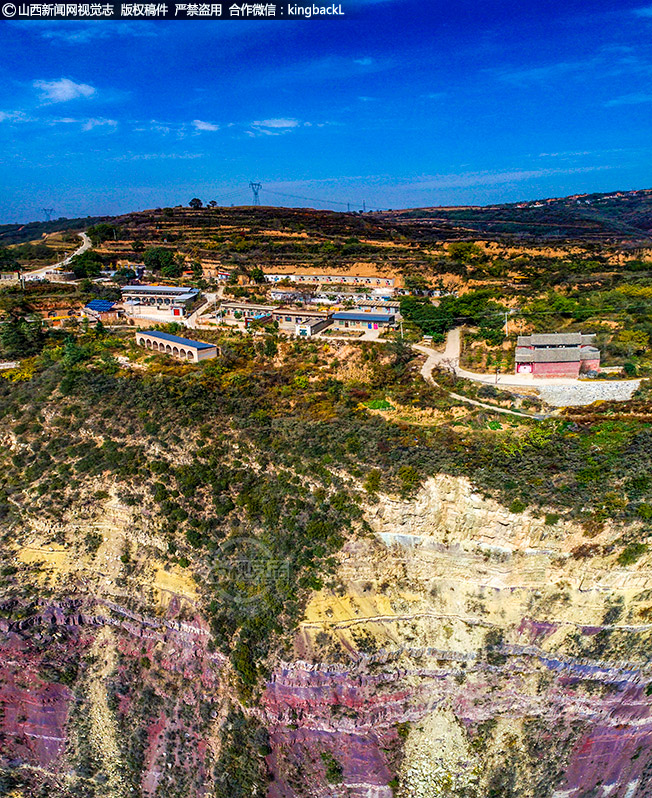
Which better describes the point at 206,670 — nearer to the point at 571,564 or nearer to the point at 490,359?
the point at 571,564

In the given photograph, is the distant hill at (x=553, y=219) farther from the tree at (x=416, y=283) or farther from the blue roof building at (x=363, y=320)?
the blue roof building at (x=363, y=320)

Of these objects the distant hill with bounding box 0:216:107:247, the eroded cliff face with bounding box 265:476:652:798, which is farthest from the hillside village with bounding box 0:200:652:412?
the distant hill with bounding box 0:216:107:247

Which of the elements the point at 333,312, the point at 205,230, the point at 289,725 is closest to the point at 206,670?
the point at 289,725

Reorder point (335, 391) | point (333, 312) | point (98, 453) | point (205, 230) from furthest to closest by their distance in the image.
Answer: point (205, 230) < point (333, 312) < point (335, 391) < point (98, 453)

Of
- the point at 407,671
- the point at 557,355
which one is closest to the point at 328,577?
the point at 407,671

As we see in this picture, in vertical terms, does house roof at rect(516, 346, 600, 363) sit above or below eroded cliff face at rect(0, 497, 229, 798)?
above

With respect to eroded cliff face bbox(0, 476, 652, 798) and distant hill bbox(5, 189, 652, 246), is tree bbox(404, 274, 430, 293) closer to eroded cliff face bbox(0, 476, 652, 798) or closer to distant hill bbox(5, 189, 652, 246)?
distant hill bbox(5, 189, 652, 246)
